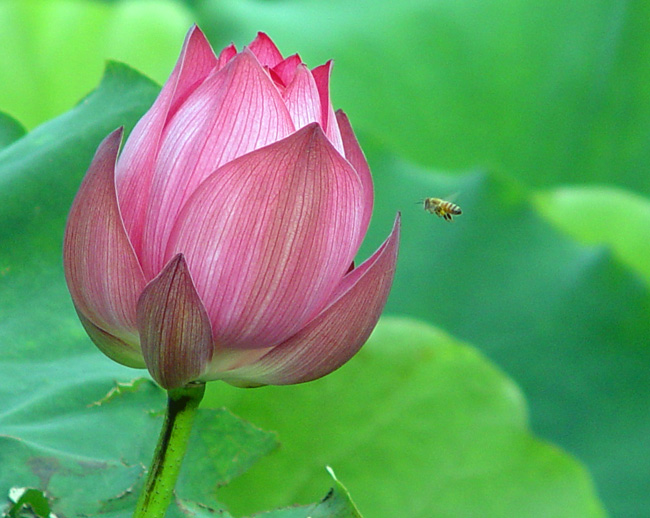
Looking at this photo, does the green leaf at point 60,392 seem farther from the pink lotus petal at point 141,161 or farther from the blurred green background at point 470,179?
the pink lotus petal at point 141,161

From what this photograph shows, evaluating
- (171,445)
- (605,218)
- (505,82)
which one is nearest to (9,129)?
(171,445)

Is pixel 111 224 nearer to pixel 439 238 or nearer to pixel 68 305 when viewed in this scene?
pixel 68 305

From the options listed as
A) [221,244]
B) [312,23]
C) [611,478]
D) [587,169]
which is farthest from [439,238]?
[221,244]

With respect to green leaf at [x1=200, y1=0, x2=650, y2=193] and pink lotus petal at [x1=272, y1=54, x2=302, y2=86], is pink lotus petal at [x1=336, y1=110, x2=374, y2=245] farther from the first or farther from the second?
green leaf at [x1=200, y1=0, x2=650, y2=193]

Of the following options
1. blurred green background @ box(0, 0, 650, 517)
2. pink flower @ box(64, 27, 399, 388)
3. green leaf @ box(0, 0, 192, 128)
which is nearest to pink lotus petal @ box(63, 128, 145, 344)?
pink flower @ box(64, 27, 399, 388)

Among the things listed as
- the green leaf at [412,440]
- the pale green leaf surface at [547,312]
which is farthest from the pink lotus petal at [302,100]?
the pale green leaf surface at [547,312]

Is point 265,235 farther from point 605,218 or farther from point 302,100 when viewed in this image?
point 605,218

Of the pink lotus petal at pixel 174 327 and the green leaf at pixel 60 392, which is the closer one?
the pink lotus petal at pixel 174 327
